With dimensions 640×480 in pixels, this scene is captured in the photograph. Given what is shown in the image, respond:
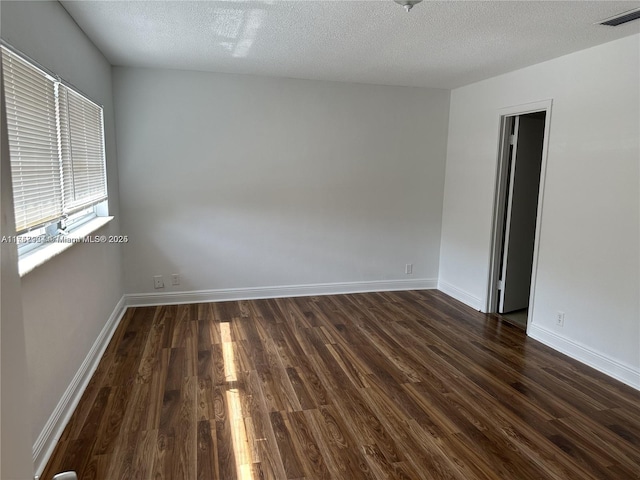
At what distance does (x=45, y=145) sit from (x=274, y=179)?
102 inches

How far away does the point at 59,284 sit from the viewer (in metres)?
2.42

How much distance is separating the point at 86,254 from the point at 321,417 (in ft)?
6.51

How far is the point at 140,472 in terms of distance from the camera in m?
2.04

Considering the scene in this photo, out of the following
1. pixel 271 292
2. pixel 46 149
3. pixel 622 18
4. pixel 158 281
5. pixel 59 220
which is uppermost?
pixel 622 18

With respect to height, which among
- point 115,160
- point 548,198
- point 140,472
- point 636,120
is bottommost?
point 140,472

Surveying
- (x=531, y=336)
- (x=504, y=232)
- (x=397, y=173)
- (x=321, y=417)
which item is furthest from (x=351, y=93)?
(x=321, y=417)

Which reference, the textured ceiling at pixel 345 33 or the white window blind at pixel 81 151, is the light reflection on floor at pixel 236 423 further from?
the textured ceiling at pixel 345 33

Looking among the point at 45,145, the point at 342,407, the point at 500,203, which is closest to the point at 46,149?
the point at 45,145

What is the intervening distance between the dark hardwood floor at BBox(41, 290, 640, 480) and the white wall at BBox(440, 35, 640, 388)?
290mm

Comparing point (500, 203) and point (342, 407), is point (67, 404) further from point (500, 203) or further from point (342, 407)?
point (500, 203)

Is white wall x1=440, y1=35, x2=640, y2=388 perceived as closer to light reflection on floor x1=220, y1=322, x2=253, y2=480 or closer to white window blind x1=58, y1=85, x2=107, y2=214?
light reflection on floor x1=220, y1=322, x2=253, y2=480

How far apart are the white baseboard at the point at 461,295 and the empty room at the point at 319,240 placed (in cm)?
4

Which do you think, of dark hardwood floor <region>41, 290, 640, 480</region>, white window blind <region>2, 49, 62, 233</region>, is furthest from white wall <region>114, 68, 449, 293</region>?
white window blind <region>2, 49, 62, 233</region>

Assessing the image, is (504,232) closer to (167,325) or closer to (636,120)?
(636,120)
